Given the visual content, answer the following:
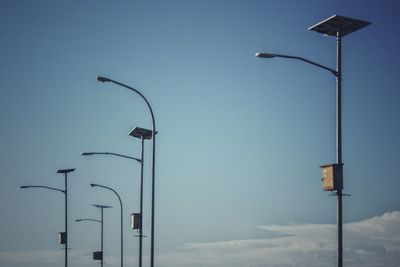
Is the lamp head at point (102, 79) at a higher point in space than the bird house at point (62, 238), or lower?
higher

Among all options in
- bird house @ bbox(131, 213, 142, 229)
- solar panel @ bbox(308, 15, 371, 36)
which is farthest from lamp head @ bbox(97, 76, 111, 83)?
solar panel @ bbox(308, 15, 371, 36)

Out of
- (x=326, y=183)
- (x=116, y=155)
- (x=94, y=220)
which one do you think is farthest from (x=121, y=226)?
(x=326, y=183)

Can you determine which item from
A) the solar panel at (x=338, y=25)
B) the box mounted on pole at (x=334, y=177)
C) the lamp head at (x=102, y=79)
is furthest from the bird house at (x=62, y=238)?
the solar panel at (x=338, y=25)

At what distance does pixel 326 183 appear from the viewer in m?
20.6

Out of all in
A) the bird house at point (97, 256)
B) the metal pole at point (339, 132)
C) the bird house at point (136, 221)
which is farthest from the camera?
the bird house at point (97, 256)

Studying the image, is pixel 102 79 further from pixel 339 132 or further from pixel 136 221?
pixel 339 132

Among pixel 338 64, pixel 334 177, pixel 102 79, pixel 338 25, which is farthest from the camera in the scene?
pixel 102 79

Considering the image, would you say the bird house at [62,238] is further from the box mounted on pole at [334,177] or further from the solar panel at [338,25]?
the solar panel at [338,25]

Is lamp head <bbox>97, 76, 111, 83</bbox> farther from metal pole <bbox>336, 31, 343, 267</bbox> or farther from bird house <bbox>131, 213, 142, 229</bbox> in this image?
metal pole <bbox>336, 31, 343, 267</bbox>

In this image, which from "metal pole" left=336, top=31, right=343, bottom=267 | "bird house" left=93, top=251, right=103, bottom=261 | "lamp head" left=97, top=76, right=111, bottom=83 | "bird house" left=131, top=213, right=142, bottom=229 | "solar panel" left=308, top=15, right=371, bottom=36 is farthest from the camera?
"bird house" left=93, top=251, right=103, bottom=261

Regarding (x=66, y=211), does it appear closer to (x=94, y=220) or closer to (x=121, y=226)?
(x=121, y=226)

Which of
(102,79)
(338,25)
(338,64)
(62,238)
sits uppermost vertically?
(338,25)

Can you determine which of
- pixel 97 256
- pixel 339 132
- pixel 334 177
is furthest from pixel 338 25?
pixel 97 256

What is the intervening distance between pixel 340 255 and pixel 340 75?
585 cm
